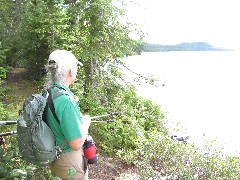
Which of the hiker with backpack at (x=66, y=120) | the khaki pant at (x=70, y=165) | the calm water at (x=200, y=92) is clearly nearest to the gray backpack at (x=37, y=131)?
the hiker with backpack at (x=66, y=120)

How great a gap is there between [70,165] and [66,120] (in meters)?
0.52

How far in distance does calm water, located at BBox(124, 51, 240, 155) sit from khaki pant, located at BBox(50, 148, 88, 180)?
469 centimetres

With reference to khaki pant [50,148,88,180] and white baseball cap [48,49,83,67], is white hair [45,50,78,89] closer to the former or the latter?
white baseball cap [48,49,83,67]

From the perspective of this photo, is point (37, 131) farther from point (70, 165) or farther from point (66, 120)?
point (70, 165)

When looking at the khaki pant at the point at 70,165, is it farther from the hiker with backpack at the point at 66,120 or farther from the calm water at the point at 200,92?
the calm water at the point at 200,92

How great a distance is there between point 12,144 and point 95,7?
4012 mm

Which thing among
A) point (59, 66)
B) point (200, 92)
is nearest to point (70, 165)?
point (59, 66)

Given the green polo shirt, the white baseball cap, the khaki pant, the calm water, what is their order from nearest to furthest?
the green polo shirt → the white baseball cap → the khaki pant → the calm water

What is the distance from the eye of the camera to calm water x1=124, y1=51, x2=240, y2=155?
8734 millimetres

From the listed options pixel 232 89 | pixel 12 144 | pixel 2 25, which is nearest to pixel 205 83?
pixel 232 89

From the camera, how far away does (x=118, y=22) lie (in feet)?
23.0

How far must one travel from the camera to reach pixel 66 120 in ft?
7.40

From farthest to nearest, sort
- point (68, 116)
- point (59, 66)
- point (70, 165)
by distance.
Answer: point (70, 165) < point (59, 66) < point (68, 116)

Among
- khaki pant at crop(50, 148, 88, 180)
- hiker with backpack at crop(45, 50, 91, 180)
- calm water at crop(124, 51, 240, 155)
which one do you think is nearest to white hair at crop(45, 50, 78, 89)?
hiker with backpack at crop(45, 50, 91, 180)
